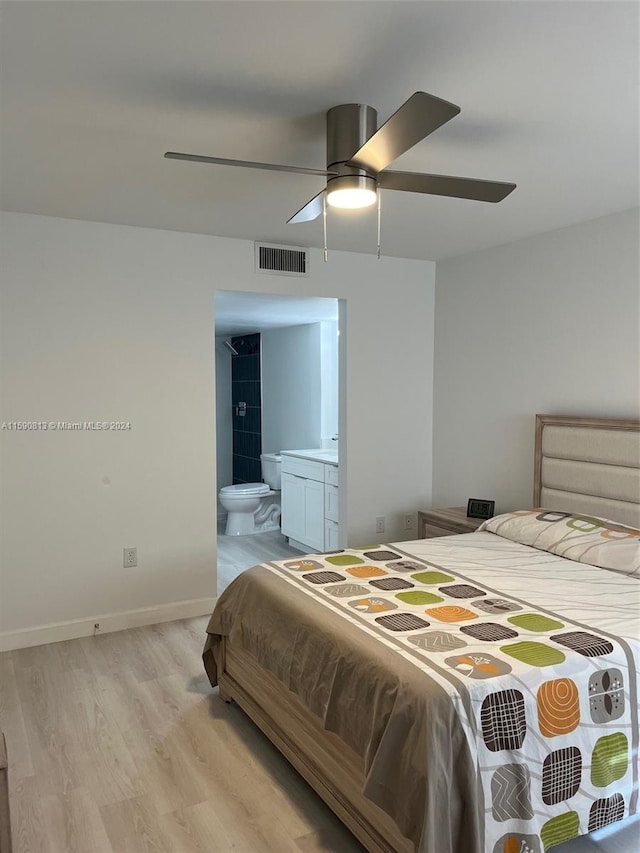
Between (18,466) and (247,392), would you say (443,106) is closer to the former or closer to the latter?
(18,466)

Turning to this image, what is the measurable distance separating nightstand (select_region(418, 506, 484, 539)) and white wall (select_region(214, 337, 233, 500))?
12.5ft

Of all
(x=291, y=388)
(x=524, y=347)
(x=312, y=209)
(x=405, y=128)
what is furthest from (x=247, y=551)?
(x=405, y=128)

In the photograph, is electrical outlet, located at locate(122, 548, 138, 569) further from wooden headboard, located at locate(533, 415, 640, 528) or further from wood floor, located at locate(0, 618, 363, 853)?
wooden headboard, located at locate(533, 415, 640, 528)

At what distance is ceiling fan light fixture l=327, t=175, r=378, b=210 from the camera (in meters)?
2.15

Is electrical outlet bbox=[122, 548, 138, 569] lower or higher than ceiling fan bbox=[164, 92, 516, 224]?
lower

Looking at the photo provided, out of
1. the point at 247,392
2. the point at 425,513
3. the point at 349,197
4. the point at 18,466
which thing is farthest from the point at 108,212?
the point at 247,392

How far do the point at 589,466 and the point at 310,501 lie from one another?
2557 millimetres

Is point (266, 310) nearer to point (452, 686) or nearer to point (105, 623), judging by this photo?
point (105, 623)

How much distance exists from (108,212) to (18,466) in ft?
4.89

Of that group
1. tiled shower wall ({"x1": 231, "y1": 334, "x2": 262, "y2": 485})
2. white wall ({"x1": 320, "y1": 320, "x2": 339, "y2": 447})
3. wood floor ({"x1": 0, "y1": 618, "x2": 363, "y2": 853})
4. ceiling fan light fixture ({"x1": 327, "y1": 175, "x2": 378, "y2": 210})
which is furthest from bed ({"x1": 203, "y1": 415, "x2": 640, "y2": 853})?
tiled shower wall ({"x1": 231, "y1": 334, "x2": 262, "y2": 485})

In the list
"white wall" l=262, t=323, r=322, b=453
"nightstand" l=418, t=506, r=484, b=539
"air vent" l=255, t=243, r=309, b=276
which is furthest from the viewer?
"white wall" l=262, t=323, r=322, b=453

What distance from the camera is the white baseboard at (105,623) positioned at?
357 cm

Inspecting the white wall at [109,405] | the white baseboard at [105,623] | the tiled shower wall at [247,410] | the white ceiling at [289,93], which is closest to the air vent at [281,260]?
the white wall at [109,405]

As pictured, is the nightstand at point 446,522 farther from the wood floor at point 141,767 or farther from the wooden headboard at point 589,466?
the wood floor at point 141,767
